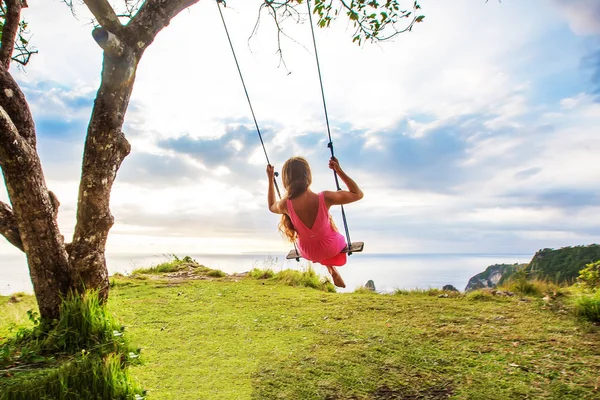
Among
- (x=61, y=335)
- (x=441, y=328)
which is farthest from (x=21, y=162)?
(x=441, y=328)

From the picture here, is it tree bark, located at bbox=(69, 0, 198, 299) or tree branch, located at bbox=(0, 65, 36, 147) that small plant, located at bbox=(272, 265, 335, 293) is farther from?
tree branch, located at bbox=(0, 65, 36, 147)

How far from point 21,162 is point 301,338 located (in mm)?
3351

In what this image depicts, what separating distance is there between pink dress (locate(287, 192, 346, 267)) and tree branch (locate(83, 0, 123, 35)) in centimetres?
276

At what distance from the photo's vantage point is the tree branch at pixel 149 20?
4.74 meters

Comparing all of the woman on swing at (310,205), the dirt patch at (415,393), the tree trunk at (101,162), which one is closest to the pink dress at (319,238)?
the woman on swing at (310,205)

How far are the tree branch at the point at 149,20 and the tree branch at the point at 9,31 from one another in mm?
1443

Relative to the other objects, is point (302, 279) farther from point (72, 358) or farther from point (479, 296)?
point (72, 358)

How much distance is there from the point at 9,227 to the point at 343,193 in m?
3.71

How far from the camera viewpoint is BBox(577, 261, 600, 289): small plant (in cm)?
645

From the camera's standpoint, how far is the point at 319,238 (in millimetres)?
5621

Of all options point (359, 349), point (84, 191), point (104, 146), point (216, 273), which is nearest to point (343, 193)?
point (359, 349)

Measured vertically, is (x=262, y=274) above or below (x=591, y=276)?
above

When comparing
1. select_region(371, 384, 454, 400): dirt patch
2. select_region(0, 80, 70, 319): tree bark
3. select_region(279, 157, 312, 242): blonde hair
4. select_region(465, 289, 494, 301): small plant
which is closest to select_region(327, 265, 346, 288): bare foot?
select_region(279, 157, 312, 242): blonde hair

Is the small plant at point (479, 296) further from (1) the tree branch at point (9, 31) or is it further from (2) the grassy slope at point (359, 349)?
(1) the tree branch at point (9, 31)
